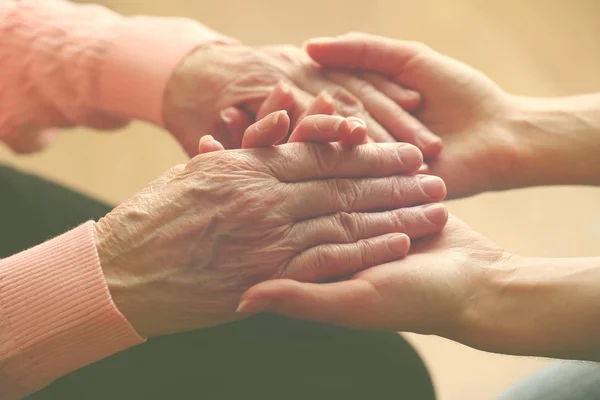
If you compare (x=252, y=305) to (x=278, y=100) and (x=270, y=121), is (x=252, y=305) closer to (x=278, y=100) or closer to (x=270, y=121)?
(x=270, y=121)

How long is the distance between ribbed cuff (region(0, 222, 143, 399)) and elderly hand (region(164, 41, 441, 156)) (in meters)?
0.45

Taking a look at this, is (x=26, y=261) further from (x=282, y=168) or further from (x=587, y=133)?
(x=587, y=133)

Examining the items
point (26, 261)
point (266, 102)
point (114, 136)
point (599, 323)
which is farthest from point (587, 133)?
point (114, 136)

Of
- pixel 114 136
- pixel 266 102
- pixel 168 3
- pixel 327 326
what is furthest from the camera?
pixel 168 3

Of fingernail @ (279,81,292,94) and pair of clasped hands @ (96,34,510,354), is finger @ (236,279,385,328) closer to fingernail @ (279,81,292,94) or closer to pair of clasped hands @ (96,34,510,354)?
pair of clasped hands @ (96,34,510,354)

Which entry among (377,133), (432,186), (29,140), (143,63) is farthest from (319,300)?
(29,140)

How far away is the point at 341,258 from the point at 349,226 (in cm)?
6

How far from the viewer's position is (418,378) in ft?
3.28

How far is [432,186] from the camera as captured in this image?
984mm

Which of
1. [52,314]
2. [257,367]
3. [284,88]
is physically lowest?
[257,367]

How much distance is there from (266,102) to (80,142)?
103cm

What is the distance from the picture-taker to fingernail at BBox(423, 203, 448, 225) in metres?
0.95

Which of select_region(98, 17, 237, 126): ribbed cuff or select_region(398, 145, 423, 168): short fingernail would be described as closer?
select_region(398, 145, 423, 168): short fingernail

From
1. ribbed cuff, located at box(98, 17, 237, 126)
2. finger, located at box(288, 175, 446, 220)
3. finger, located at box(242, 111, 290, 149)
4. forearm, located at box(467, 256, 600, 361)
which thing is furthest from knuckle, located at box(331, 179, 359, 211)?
ribbed cuff, located at box(98, 17, 237, 126)
